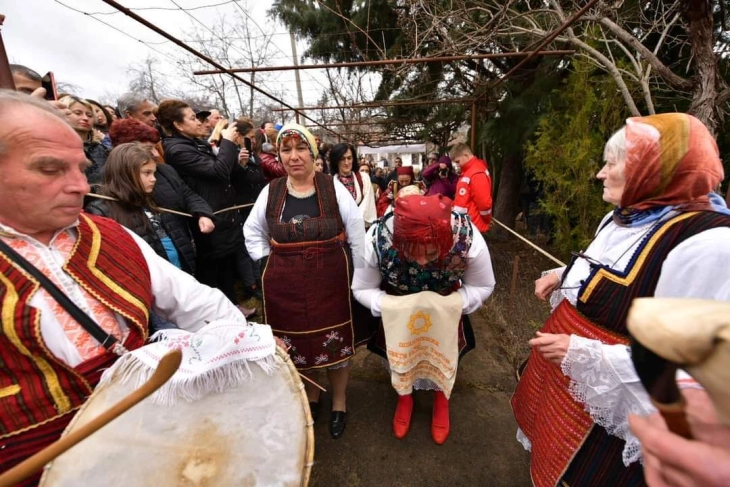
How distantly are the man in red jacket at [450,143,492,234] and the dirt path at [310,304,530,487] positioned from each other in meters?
2.25

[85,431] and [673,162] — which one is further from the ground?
[673,162]

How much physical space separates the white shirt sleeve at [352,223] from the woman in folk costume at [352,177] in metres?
2.28

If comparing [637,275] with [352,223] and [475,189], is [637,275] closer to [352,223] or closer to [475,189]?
[352,223]

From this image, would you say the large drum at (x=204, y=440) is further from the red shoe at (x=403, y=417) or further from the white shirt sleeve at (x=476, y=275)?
the red shoe at (x=403, y=417)

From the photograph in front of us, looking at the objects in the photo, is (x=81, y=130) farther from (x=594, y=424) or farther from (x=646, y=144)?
(x=594, y=424)

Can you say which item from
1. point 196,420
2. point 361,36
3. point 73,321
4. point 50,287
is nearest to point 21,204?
point 50,287

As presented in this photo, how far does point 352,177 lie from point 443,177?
180 cm

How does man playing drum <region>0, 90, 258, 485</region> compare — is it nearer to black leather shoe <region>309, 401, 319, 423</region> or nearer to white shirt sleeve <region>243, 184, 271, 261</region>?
white shirt sleeve <region>243, 184, 271, 261</region>

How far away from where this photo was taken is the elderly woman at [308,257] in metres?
2.00

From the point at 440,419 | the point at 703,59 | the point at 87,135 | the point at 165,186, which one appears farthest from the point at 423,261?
the point at 703,59

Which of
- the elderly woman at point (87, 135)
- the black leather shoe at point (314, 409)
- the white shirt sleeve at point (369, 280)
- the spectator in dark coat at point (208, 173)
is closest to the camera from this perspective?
the white shirt sleeve at point (369, 280)

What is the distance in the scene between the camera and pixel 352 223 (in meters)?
2.15

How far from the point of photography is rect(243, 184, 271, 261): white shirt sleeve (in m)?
2.19

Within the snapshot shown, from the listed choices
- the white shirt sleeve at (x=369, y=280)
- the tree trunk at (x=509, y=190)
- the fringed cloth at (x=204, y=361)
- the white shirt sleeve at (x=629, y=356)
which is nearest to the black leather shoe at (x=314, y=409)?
the white shirt sleeve at (x=369, y=280)
